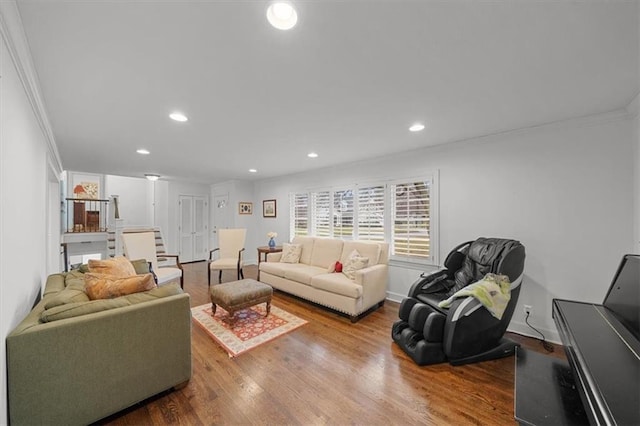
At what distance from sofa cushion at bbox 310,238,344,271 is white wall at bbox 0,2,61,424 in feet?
10.5

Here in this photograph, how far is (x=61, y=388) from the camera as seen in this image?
141cm

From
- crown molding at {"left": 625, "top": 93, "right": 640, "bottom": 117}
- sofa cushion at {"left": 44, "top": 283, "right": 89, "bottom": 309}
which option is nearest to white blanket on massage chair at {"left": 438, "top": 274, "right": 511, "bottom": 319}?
crown molding at {"left": 625, "top": 93, "right": 640, "bottom": 117}

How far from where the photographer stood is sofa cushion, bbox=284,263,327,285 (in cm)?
364

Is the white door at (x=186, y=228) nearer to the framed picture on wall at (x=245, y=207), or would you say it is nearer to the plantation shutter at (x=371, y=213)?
the framed picture on wall at (x=245, y=207)

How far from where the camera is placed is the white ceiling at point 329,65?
3.84 feet

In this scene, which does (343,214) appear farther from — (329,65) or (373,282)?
(329,65)

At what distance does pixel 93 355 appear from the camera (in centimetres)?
151

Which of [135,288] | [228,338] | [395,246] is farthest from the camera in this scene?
[395,246]

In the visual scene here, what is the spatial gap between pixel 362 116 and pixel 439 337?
7.22ft

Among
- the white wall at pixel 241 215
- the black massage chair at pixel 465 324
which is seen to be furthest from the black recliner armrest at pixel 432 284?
the white wall at pixel 241 215

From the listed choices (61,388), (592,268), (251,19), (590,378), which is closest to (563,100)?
(592,268)

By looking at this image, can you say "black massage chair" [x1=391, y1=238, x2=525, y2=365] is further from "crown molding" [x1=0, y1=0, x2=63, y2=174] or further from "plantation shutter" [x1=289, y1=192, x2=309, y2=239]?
"crown molding" [x1=0, y1=0, x2=63, y2=174]

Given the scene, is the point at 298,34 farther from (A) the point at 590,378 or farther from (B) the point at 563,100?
(B) the point at 563,100

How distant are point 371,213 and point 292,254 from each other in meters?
1.63
